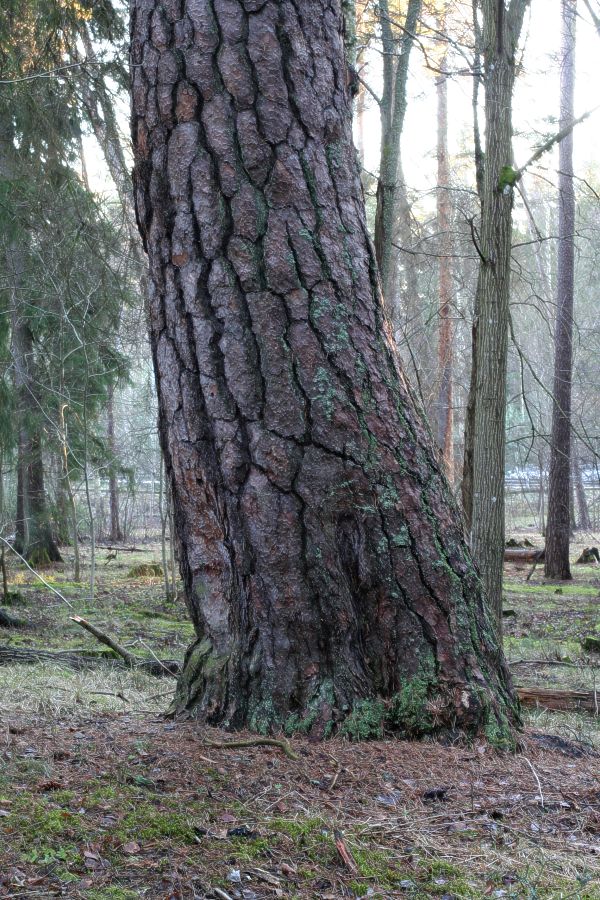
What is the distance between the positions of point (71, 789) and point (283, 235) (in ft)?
6.13

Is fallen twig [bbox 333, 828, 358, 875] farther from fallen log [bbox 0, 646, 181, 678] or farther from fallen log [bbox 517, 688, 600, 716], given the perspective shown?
fallen log [bbox 0, 646, 181, 678]

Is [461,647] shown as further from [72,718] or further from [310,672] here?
[72,718]

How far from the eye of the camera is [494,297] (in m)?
5.36

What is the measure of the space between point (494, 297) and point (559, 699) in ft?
8.82

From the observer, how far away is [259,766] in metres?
2.28

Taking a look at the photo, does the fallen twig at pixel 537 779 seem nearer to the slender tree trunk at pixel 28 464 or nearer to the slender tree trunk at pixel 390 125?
the slender tree trunk at pixel 390 125

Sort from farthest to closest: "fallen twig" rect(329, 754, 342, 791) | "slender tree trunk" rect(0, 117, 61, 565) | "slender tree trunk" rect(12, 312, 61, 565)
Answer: "slender tree trunk" rect(12, 312, 61, 565)
"slender tree trunk" rect(0, 117, 61, 565)
"fallen twig" rect(329, 754, 342, 791)

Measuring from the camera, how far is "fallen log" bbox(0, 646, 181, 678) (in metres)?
5.25

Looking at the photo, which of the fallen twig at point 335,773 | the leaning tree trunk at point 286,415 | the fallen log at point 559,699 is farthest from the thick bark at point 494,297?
the fallen twig at point 335,773

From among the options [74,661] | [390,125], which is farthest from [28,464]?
[390,125]

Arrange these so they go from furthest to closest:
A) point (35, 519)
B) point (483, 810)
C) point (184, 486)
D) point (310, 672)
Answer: point (35, 519)
point (184, 486)
point (310, 672)
point (483, 810)

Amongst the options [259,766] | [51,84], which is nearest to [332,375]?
[259,766]

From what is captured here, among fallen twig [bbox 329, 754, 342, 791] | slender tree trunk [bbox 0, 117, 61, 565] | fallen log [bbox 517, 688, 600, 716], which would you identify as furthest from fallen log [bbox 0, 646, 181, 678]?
slender tree trunk [bbox 0, 117, 61, 565]

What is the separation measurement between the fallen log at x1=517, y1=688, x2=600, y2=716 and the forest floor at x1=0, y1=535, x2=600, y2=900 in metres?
1.20
